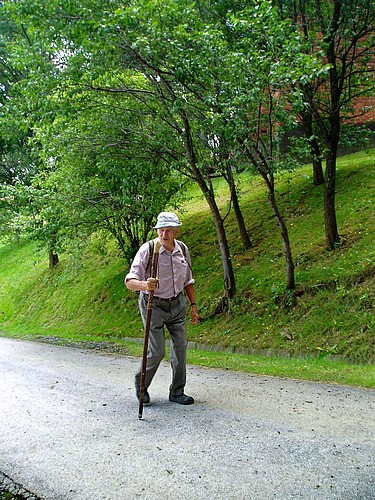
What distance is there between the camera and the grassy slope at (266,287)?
9.58 metres

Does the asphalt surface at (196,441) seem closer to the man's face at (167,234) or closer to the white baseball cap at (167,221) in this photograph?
the man's face at (167,234)

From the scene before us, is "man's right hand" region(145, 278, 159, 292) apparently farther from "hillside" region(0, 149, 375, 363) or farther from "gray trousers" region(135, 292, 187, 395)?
"hillside" region(0, 149, 375, 363)

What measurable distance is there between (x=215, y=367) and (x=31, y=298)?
656 inches

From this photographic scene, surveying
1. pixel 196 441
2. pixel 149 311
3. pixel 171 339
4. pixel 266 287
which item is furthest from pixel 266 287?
pixel 196 441

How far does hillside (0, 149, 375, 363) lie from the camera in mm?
9570

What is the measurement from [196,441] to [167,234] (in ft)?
7.57

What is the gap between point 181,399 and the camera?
5.71m

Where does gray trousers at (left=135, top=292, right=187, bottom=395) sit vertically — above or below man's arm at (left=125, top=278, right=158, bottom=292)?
below

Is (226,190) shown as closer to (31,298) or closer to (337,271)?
(31,298)

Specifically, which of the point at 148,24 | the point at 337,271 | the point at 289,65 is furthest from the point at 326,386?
the point at 148,24

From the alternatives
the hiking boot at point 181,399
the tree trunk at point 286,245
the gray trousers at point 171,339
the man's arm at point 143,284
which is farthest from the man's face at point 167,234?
the tree trunk at point 286,245

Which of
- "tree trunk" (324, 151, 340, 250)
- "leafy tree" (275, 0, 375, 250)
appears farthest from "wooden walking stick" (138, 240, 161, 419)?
"tree trunk" (324, 151, 340, 250)

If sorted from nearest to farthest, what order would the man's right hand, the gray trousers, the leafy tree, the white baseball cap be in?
the man's right hand < the white baseball cap < the gray trousers < the leafy tree

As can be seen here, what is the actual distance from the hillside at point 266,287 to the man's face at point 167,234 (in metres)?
4.56
